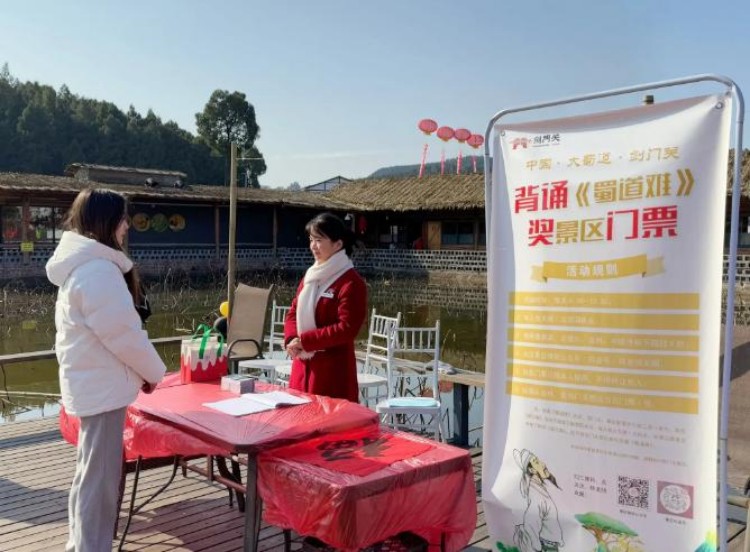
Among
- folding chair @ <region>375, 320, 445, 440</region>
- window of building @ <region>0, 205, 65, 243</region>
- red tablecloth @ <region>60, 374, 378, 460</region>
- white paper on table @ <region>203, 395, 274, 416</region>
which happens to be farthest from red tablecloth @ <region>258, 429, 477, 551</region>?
window of building @ <region>0, 205, 65, 243</region>

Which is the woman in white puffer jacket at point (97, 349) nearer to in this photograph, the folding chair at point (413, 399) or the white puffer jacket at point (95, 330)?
the white puffer jacket at point (95, 330)

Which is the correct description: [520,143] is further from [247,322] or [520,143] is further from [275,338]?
[275,338]

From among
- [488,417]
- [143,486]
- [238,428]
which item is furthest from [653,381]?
[143,486]

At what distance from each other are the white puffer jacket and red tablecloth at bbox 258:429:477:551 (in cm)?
48

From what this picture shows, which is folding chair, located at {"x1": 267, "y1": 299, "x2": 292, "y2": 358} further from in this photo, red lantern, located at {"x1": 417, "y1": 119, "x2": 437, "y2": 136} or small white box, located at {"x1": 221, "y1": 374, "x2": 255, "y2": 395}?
red lantern, located at {"x1": 417, "y1": 119, "x2": 437, "y2": 136}

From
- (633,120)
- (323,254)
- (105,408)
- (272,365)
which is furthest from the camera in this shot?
(272,365)

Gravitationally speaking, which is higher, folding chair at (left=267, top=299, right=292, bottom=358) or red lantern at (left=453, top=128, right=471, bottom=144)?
red lantern at (left=453, top=128, right=471, bottom=144)

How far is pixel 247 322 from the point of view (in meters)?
5.08

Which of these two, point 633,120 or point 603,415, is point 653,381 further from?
point 633,120

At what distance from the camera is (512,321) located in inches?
82.5

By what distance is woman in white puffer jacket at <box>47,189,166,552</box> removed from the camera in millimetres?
2023

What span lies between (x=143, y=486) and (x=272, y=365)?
5.86ft

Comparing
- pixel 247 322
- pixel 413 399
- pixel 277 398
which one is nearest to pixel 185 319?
pixel 247 322

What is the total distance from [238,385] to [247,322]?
2480 mm
